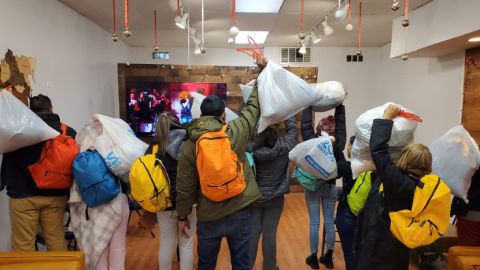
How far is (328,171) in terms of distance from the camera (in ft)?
6.93

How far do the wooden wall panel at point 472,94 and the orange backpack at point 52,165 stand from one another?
150 inches

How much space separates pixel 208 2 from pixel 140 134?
252cm

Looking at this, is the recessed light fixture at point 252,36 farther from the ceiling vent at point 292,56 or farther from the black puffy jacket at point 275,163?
the black puffy jacket at point 275,163

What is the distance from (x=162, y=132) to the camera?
190 centimetres

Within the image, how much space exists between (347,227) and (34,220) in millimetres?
2008

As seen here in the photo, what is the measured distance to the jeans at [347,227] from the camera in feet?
6.55

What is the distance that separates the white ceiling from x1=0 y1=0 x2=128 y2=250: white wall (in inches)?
9.5

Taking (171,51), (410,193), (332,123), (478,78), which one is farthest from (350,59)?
(410,193)

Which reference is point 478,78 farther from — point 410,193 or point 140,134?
point 140,134

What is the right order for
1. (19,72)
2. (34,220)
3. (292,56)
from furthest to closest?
(292,56) → (19,72) → (34,220)

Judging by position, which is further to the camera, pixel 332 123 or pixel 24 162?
pixel 332 123

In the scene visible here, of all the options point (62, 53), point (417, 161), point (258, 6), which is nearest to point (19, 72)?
point (62, 53)

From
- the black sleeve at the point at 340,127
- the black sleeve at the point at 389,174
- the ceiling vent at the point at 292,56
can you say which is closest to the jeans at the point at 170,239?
the black sleeve at the point at 340,127

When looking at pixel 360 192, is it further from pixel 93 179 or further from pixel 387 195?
pixel 93 179
